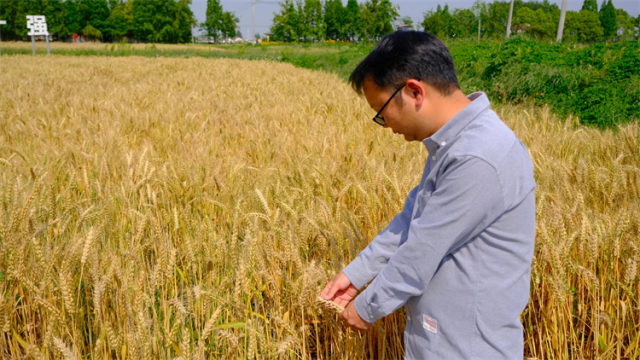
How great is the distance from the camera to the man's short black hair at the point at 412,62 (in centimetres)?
112

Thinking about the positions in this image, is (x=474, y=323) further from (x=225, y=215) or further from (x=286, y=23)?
(x=286, y=23)

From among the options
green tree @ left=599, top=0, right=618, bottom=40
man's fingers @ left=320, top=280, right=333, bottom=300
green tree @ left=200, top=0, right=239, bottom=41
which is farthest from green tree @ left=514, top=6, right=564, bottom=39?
man's fingers @ left=320, top=280, right=333, bottom=300

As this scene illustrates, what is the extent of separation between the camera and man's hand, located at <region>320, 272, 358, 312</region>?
134 centimetres

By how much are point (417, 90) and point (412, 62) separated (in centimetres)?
7

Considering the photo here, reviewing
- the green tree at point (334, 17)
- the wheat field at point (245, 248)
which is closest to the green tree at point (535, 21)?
the green tree at point (334, 17)

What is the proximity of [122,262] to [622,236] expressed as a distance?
1935mm

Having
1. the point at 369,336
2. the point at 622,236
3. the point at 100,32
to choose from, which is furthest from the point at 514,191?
the point at 100,32

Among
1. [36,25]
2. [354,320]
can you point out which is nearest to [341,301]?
[354,320]

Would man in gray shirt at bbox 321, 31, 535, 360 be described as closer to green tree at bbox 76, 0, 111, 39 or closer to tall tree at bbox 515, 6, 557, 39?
tall tree at bbox 515, 6, 557, 39

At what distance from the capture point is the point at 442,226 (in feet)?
3.39

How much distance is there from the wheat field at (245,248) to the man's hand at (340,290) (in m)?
0.06

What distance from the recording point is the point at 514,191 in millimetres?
1060

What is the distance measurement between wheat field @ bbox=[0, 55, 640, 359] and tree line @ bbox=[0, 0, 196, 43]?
67676 mm

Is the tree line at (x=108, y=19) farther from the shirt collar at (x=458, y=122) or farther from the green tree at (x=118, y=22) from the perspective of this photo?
the shirt collar at (x=458, y=122)
